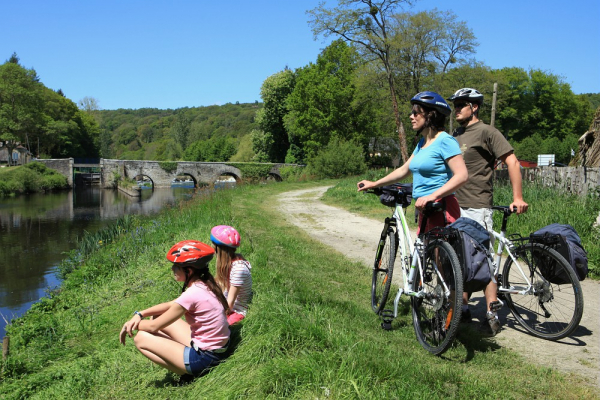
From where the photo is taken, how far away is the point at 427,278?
387 centimetres

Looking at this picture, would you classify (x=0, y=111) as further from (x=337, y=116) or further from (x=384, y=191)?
(x=384, y=191)

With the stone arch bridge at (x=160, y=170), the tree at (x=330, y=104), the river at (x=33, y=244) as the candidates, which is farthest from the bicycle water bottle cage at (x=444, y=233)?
the stone arch bridge at (x=160, y=170)

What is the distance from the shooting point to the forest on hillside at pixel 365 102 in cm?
3044

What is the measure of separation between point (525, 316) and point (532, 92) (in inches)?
2451

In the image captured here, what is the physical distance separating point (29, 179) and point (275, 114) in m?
26.8

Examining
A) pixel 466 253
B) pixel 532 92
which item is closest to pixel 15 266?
pixel 466 253

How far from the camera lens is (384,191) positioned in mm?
4426

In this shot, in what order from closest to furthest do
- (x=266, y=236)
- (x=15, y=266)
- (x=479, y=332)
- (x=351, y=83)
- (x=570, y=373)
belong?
1. (x=570, y=373)
2. (x=479, y=332)
3. (x=266, y=236)
4. (x=15, y=266)
5. (x=351, y=83)

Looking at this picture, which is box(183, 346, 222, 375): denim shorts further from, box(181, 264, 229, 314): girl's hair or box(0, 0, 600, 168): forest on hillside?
box(0, 0, 600, 168): forest on hillside

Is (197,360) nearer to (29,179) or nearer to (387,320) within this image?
(387,320)

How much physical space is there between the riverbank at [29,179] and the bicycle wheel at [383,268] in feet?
153

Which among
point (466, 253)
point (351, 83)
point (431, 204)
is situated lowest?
point (466, 253)

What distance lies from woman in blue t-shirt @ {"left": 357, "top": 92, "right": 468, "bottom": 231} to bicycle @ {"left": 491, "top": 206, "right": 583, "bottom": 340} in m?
0.62

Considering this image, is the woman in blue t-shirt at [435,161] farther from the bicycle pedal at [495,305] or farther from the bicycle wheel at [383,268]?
the bicycle pedal at [495,305]
